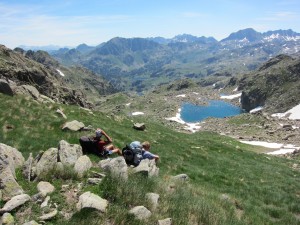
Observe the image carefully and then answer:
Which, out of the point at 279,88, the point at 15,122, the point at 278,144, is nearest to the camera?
the point at 15,122

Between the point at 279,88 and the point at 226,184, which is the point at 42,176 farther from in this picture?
the point at 279,88

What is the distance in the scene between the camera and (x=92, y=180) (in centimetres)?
1305

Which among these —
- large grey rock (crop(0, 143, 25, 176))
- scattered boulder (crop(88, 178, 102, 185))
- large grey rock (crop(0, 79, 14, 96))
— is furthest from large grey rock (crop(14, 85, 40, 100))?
scattered boulder (crop(88, 178, 102, 185))

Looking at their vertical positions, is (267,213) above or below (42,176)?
below

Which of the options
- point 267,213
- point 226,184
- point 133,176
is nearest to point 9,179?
point 133,176

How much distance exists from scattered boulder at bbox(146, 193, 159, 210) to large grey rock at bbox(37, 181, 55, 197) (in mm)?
3350

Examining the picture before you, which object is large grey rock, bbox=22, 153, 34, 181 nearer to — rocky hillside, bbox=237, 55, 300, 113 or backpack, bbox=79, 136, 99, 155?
backpack, bbox=79, 136, 99, 155

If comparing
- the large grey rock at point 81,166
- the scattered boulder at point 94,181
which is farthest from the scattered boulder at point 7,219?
the large grey rock at point 81,166

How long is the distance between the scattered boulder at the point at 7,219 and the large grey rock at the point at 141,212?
347cm

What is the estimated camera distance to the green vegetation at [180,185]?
11828 mm

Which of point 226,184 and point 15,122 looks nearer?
point 226,184

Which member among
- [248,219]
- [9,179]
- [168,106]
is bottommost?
[168,106]

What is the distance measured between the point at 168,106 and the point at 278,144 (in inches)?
4837

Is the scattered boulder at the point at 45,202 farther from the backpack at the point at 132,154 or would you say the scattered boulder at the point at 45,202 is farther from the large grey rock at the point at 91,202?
the backpack at the point at 132,154
